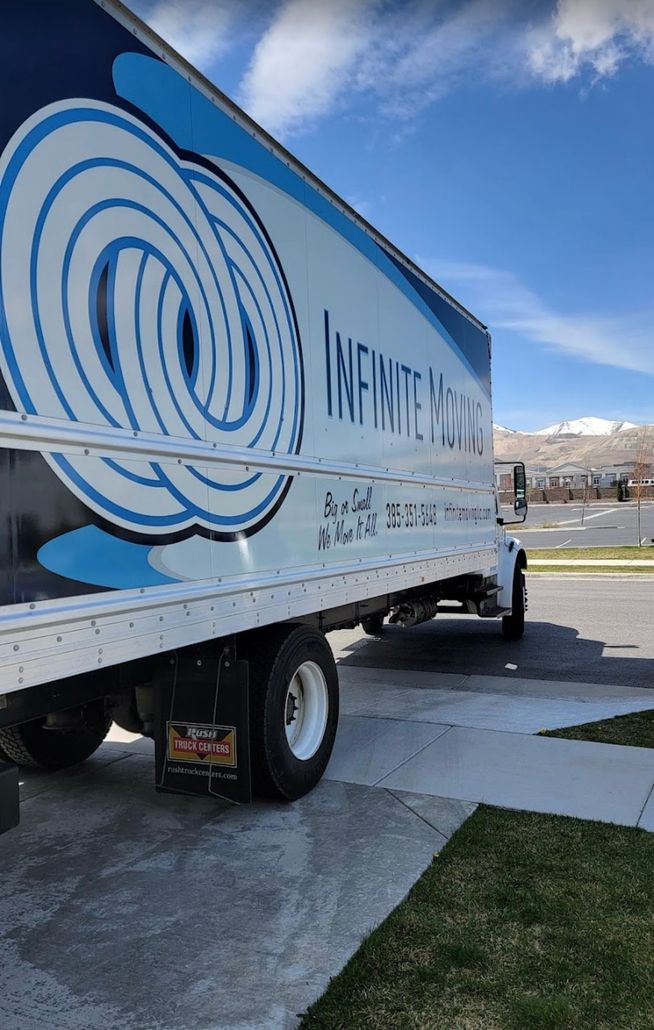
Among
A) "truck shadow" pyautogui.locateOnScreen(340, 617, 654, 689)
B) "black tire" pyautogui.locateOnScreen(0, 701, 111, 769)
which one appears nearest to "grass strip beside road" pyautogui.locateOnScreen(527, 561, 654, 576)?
"truck shadow" pyautogui.locateOnScreen(340, 617, 654, 689)

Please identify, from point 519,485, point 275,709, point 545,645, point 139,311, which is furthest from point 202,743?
point 519,485

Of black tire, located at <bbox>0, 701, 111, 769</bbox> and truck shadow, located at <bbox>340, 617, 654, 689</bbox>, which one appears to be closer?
black tire, located at <bbox>0, 701, 111, 769</bbox>

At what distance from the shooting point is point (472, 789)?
4.71m

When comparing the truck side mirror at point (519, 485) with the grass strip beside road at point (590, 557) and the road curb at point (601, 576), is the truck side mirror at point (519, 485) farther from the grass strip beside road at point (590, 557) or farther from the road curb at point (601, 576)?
the grass strip beside road at point (590, 557)

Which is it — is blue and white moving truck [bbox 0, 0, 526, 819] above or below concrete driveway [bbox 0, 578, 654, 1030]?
above

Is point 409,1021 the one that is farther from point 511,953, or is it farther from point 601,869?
point 601,869

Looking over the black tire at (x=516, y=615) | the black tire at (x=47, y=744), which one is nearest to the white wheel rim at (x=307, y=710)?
the black tire at (x=47, y=744)

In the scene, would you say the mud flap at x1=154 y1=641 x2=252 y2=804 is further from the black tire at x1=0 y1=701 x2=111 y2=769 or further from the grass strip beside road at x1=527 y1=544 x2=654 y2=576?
the grass strip beside road at x1=527 y1=544 x2=654 y2=576

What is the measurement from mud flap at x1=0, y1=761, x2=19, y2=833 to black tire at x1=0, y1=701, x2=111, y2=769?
183 cm

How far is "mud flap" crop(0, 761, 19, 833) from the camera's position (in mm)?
2596

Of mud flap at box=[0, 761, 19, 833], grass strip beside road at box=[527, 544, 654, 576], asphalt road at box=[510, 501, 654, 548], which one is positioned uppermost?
mud flap at box=[0, 761, 19, 833]

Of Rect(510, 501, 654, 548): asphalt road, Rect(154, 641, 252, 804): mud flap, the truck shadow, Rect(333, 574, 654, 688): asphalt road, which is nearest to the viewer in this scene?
Rect(154, 641, 252, 804): mud flap

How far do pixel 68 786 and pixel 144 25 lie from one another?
410cm

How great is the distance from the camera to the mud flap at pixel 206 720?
12.9ft
